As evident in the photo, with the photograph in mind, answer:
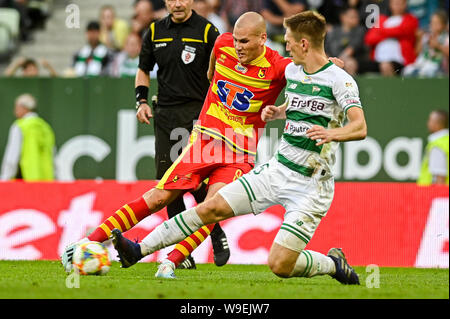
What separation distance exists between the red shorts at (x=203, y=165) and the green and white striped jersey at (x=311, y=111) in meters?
0.89

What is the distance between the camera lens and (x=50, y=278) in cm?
781

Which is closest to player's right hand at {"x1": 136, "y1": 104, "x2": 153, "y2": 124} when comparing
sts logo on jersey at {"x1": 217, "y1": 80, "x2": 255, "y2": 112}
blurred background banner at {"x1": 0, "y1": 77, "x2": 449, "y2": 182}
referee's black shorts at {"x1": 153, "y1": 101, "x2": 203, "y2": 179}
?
referee's black shorts at {"x1": 153, "y1": 101, "x2": 203, "y2": 179}

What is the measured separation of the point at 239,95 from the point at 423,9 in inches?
347

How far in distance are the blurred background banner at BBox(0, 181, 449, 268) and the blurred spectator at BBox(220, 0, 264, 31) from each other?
5038mm

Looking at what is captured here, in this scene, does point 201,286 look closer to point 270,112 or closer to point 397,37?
point 270,112

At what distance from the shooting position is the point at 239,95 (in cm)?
820

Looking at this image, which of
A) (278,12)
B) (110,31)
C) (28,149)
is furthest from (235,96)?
(110,31)

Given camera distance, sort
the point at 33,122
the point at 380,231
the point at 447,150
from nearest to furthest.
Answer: the point at 380,231 → the point at 447,150 → the point at 33,122

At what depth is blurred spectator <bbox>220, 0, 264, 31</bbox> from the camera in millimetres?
15663

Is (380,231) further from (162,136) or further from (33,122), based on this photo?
(33,122)

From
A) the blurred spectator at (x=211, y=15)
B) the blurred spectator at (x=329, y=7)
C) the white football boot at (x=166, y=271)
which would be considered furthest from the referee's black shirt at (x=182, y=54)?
the blurred spectator at (x=329, y=7)

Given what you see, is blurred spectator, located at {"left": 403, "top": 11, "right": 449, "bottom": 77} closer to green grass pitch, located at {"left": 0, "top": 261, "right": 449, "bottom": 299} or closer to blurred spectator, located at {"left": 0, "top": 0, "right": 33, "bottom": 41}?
green grass pitch, located at {"left": 0, "top": 261, "right": 449, "bottom": 299}
